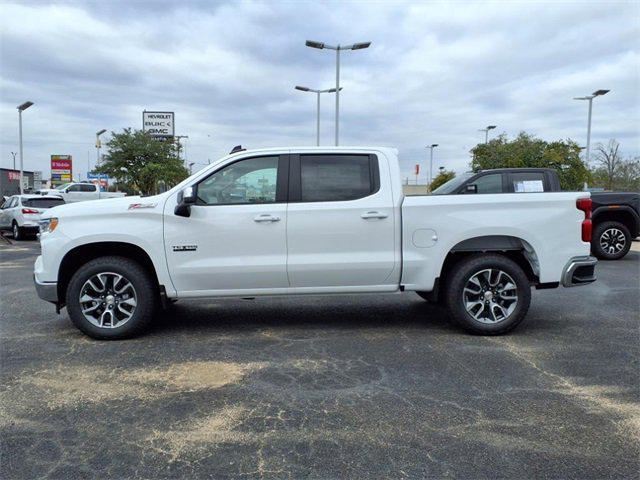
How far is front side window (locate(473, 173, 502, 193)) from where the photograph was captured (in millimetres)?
10930

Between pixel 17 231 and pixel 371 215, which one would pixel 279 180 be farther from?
pixel 17 231

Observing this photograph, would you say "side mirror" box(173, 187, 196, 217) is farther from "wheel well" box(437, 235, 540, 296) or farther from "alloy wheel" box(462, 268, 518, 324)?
"alloy wheel" box(462, 268, 518, 324)

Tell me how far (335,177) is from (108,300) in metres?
2.63

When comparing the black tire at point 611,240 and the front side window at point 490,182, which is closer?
the front side window at point 490,182

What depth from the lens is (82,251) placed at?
5391 millimetres

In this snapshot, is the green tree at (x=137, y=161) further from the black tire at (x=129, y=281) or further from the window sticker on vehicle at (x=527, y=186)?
the black tire at (x=129, y=281)

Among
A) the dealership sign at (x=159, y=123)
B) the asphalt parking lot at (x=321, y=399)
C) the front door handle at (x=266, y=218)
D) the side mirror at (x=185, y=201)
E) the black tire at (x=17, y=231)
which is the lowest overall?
the asphalt parking lot at (x=321, y=399)

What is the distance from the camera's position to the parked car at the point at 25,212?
1731cm

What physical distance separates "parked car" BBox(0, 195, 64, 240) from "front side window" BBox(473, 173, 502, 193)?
13678 millimetres

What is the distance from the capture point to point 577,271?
17.9 ft

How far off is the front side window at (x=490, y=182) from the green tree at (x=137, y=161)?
31.2 m

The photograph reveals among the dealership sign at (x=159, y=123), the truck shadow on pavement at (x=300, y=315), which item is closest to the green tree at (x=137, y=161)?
the dealership sign at (x=159, y=123)

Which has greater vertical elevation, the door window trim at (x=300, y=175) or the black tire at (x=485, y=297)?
the door window trim at (x=300, y=175)

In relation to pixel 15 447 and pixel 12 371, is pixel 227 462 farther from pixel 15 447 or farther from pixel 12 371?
pixel 12 371
